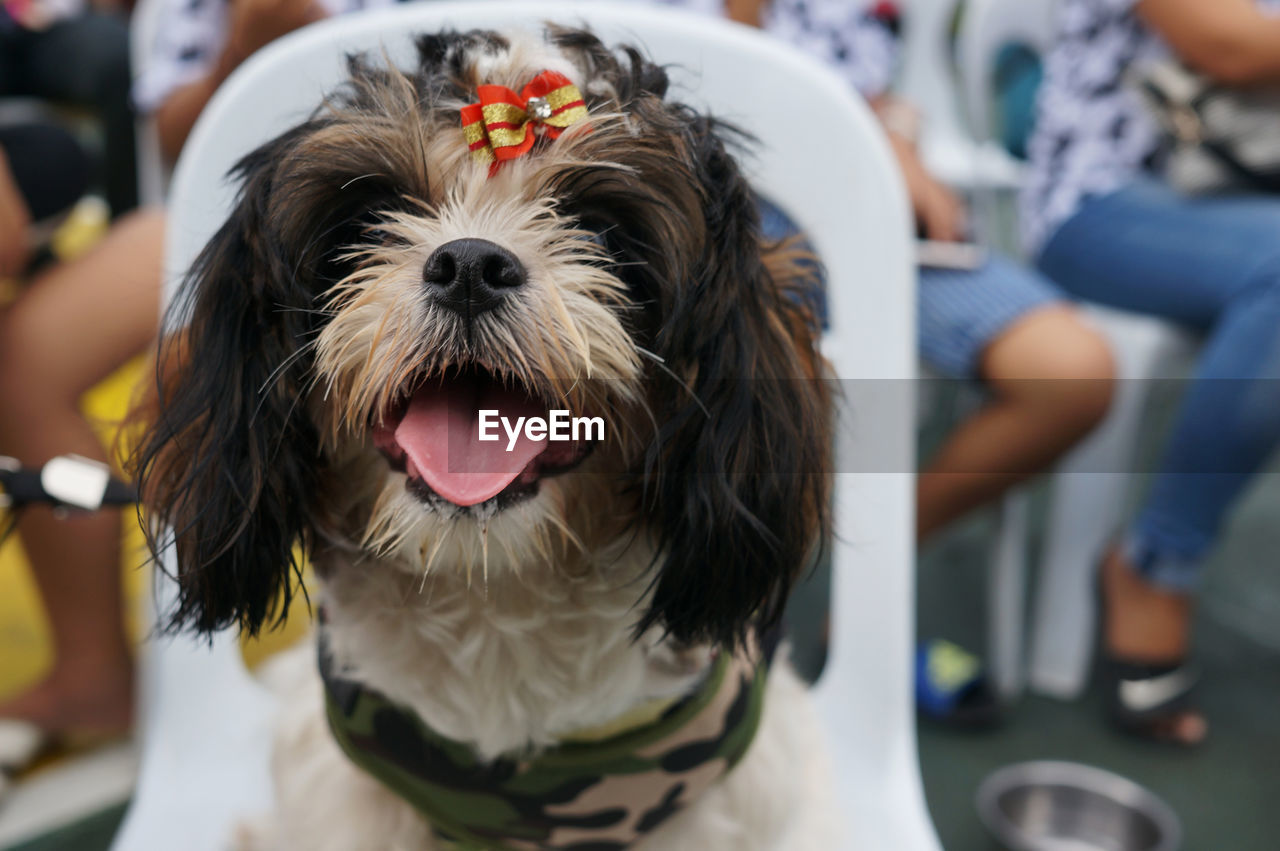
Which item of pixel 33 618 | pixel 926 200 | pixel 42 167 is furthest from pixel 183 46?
pixel 926 200

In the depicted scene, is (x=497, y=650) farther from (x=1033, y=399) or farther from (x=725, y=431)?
(x=1033, y=399)

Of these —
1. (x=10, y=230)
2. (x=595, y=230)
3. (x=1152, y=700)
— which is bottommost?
(x=1152, y=700)

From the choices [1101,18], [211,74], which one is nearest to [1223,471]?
[1101,18]

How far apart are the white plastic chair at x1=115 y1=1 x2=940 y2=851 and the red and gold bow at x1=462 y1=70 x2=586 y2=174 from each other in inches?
12.8

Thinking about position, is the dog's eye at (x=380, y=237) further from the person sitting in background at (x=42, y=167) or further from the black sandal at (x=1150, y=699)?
the black sandal at (x=1150, y=699)

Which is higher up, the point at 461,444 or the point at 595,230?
the point at 595,230

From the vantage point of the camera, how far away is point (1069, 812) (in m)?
1.58

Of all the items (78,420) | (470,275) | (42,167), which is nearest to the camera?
(470,275)

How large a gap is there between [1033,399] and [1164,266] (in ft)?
1.22

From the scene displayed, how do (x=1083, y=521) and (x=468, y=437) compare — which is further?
(x=1083, y=521)

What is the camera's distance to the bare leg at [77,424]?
4.50ft

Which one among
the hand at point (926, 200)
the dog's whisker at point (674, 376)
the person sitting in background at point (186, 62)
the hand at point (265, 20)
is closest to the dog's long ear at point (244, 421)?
the dog's whisker at point (674, 376)

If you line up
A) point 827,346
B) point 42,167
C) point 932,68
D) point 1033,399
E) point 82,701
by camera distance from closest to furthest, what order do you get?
point 827,346, point 82,701, point 1033,399, point 42,167, point 932,68
